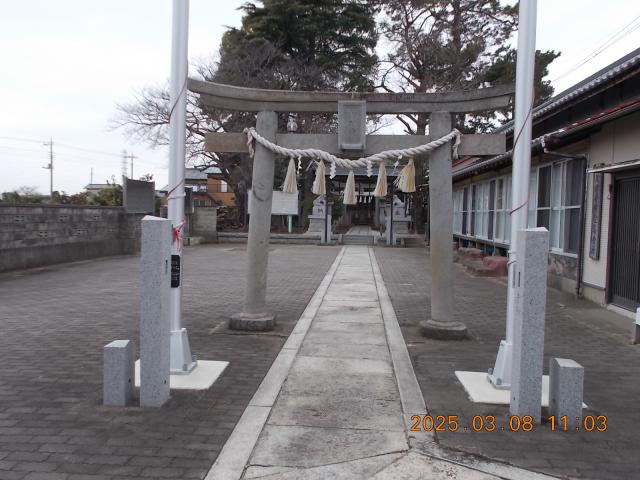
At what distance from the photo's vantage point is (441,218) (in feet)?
23.3

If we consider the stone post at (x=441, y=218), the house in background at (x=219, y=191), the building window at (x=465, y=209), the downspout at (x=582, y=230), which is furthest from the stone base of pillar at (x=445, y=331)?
the house in background at (x=219, y=191)

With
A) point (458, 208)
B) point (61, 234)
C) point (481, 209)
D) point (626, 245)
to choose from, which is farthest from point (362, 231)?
point (626, 245)

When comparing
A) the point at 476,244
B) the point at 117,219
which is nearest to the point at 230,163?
the point at 117,219

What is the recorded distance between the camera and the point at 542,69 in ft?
82.8

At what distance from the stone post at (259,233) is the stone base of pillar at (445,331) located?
234cm

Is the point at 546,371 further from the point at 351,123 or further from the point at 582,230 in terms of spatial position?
the point at 582,230

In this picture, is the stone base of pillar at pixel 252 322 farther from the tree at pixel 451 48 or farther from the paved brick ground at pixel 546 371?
the tree at pixel 451 48

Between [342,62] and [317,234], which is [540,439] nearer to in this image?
[317,234]

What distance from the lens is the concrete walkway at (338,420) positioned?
349cm

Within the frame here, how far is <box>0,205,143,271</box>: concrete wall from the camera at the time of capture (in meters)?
13.9

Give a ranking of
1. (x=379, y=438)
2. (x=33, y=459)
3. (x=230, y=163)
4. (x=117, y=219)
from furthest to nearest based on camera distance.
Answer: (x=230, y=163) → (x=117, y=219) → (x=379, y=438) → (x=33, y=459)

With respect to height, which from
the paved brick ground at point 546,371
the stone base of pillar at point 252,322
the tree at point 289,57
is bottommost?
the paved brick ground at point 546,371

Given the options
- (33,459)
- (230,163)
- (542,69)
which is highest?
(542,69)

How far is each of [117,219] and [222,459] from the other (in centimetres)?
1798
